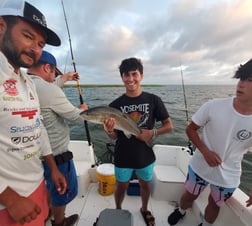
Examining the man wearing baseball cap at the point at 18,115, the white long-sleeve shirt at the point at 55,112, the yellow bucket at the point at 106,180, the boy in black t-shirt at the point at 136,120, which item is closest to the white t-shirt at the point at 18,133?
the man wearing baseball cap at the point at 18,115

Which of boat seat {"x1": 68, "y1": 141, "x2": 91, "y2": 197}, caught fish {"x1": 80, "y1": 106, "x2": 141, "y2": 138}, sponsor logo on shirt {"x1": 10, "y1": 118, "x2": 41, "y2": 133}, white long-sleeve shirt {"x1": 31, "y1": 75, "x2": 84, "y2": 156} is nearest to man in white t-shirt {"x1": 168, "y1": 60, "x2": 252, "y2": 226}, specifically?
caught fish {"x1": 80, "y1": 106, "x2": 141, "y2": 138}

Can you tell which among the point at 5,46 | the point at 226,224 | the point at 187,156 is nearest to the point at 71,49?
the point at 5,46

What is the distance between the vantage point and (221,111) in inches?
76.1

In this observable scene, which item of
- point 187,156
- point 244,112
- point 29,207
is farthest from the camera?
point 187,156

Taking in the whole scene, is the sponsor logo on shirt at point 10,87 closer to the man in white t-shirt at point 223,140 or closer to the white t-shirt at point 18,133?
the white t-shirt at point 18,133

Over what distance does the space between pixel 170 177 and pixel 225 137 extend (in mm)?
Result: 1501

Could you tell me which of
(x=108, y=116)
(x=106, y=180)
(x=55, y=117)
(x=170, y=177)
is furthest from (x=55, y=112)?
(x=170, y=177)

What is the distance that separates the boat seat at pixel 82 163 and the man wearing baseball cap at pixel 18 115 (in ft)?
6.65

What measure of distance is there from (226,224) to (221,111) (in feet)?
4.76

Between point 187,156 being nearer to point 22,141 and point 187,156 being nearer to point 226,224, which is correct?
point 226,224

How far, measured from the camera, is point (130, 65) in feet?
7.16

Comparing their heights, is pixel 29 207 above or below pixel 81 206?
above

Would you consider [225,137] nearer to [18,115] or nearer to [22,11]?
[18,115]

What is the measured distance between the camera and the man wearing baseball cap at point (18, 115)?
38.8 inches
